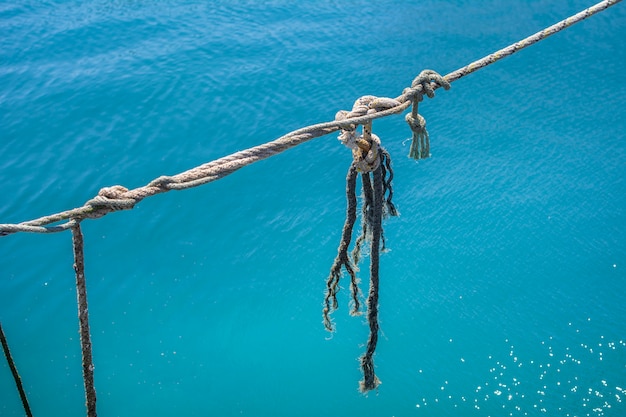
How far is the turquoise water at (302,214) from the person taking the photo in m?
3.69

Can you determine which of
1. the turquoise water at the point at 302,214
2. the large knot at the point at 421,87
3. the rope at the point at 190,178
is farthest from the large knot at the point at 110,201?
the turquoise water at the point at 302,214

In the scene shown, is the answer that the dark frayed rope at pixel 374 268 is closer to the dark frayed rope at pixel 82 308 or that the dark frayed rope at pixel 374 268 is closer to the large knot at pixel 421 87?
the large knot at pixel 421 87

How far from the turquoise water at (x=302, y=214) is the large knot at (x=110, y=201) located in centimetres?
134

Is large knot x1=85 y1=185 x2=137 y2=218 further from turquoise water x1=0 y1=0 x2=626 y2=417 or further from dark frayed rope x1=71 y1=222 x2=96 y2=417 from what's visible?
turquoise water x1=0 y1=0 x2=626 y2=417

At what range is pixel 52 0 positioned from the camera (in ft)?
25.7

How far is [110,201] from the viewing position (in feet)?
4.35

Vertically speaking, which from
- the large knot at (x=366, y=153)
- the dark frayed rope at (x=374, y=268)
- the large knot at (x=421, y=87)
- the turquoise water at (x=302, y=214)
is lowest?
the turquoise water at (x=302, y=214)

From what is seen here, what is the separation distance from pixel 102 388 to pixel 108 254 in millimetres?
1179

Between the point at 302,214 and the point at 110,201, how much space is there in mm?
3482

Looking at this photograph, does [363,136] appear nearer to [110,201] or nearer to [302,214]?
[110,201]

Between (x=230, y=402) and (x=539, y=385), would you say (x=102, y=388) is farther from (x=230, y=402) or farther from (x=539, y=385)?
(x=539, y=385)

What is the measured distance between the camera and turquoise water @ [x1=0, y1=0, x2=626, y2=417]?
3693 mm

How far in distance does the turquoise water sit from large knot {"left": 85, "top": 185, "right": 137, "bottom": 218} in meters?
1.34

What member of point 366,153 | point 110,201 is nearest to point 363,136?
point 366,153
